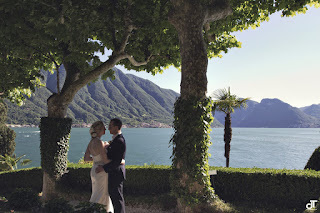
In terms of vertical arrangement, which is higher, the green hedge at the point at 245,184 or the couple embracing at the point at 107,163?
the couple embracing at the point at 107,163

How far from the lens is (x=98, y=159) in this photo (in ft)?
18.2

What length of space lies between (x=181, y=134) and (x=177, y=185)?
66.1 inches

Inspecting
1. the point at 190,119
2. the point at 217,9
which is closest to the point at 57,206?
the point at 190,119

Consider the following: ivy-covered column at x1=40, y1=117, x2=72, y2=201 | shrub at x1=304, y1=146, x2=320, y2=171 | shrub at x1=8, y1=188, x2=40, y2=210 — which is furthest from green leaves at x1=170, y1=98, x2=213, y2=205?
shrub at x1=304, y1=146, x2=320, y2=171

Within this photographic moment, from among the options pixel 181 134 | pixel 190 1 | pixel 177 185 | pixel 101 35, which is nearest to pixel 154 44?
pixel 101 35

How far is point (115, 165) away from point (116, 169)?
188 millimetres

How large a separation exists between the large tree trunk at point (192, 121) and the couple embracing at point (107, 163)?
7.67 ft

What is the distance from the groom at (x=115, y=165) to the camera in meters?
5.54

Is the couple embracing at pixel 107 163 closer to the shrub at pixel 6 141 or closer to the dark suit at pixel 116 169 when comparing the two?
the dark suit at pixel 116 169

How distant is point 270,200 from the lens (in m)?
8.84

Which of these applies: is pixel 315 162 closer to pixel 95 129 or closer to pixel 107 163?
pixel 107 163

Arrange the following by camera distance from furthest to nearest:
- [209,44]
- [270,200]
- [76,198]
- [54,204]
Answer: [209,44]
[76,198]
[270,200]
[54,204]

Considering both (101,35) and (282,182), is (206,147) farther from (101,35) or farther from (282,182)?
(101,35)

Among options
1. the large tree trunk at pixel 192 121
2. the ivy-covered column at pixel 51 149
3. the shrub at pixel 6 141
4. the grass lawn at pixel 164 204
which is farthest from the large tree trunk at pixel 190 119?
the shrub at pixel 6 141
